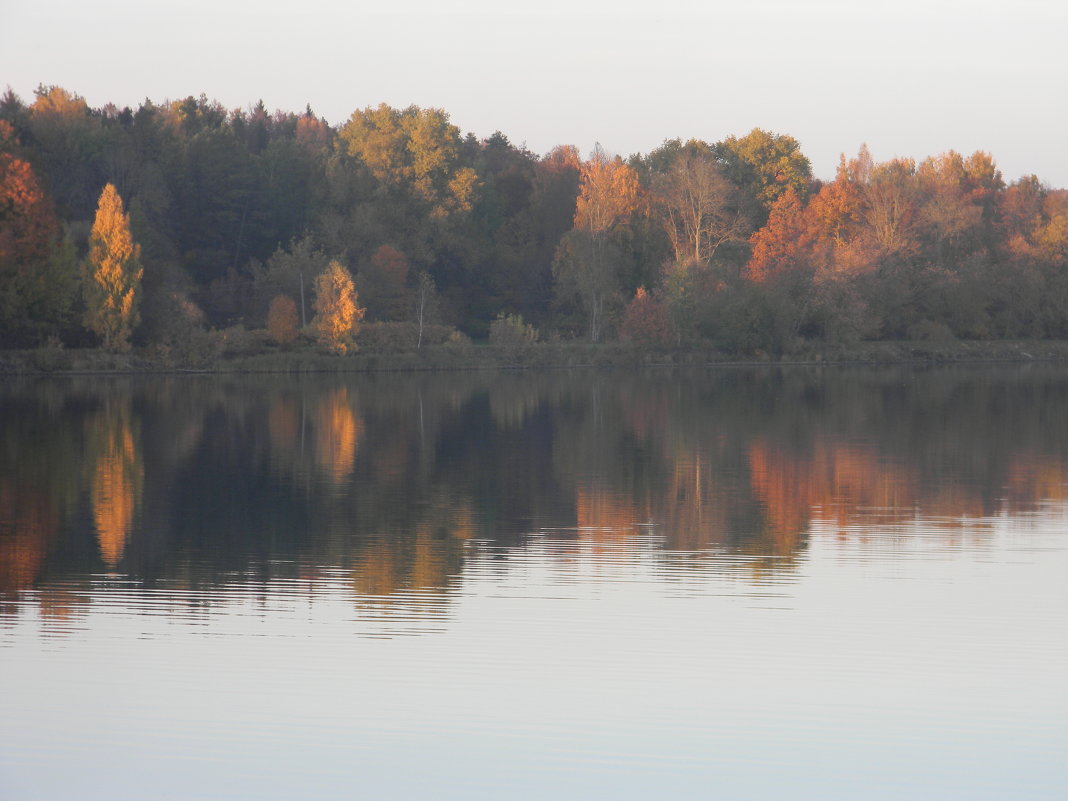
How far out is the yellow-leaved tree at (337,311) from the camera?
6275 cm

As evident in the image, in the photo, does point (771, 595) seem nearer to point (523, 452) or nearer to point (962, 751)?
point (962, 751)

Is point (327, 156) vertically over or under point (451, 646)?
over

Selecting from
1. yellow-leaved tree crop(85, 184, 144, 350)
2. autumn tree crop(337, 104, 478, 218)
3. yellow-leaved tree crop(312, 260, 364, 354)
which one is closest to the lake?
yellow-leaved tree crop(85, 184, 144, 350)

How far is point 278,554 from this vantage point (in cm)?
1438

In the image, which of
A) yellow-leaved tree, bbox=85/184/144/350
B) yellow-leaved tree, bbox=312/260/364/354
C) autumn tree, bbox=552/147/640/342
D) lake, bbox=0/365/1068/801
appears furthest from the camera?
autumn tree, bbox=552/147/640/342

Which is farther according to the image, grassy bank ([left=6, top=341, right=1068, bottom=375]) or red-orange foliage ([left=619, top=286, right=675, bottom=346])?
red-orange foliage ([left=619, top=286, right=675, bottom=346])

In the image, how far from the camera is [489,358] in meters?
67.2

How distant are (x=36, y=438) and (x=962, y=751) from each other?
24401 millimetres

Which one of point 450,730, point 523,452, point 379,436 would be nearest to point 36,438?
point 379,436

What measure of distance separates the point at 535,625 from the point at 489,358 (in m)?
56.4

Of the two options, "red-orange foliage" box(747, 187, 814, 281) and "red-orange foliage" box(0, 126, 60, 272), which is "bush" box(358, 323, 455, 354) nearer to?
"red-orange foliage" box(0, 126, 60, 272)

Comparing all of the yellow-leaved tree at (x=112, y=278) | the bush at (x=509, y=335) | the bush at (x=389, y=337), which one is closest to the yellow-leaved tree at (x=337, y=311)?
the bush at (x=389, y=337)

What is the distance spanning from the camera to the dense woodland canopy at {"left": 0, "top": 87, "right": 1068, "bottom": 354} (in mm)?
68562

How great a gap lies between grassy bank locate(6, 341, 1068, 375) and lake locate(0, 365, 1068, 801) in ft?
117
